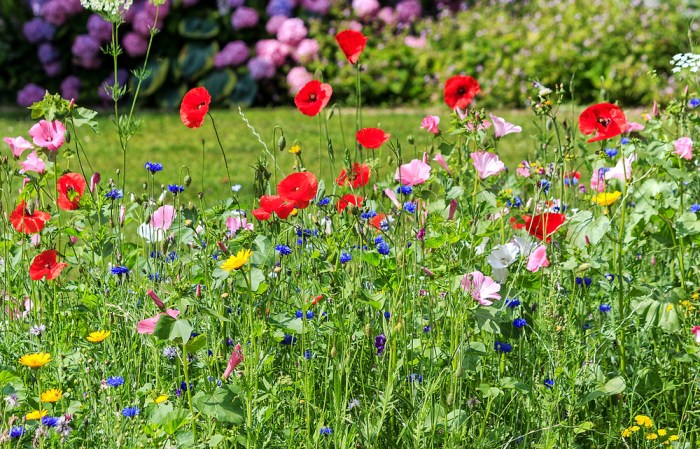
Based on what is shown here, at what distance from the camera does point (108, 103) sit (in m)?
9.34

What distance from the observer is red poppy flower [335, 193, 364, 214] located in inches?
88.0

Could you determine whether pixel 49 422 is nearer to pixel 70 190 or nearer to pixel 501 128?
pixel 70 190

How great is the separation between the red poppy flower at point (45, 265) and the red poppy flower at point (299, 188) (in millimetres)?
672

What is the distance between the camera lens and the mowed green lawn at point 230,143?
598cm

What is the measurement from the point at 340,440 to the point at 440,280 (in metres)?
0.42

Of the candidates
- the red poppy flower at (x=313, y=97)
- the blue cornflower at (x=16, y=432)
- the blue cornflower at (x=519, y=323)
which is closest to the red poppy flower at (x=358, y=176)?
the red poppy flower at (x=313, y=97)

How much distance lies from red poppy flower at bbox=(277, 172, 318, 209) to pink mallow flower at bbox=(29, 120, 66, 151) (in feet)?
2.58

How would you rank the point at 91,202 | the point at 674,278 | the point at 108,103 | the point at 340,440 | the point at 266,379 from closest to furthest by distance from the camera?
the point at 340,440 < the point at 266,379 < the point at 91,202 < the point at 674,278 < the point at 108,103

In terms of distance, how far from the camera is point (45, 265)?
7.82ft

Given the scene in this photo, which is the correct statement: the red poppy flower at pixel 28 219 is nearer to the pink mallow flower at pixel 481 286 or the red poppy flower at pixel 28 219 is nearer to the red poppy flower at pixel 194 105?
the red poppy flower at pixel 194 105

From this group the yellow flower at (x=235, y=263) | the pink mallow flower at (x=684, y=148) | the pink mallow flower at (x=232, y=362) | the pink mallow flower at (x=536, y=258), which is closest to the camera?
the yellow flower at (x=235, y=263)

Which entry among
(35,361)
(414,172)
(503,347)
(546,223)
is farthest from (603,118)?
(35,361)

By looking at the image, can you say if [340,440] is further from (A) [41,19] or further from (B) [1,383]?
(A) [41,19]

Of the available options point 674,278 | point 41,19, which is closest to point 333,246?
point 674,278
